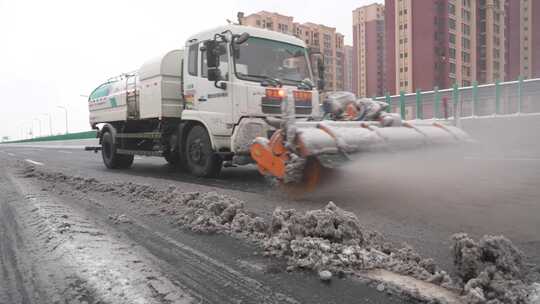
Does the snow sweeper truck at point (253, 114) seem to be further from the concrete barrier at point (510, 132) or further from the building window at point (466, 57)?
the building window at point (466, 57)

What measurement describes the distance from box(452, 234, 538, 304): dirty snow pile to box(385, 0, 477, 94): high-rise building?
4784cm

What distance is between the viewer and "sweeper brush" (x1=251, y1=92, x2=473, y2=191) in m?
4.51

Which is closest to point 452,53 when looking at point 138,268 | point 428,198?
point 428,198

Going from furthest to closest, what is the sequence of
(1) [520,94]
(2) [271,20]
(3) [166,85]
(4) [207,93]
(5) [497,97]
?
(2) [271,20]
(5) [497,97]
(1) [520,94]
(3) [166,85]
(4) [207,93]

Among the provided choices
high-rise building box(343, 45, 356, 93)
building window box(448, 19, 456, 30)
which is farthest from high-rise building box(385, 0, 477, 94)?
high-rise building box(343, 45, 356, 93)

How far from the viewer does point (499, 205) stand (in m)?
4.09

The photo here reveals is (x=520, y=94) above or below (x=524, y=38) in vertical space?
below

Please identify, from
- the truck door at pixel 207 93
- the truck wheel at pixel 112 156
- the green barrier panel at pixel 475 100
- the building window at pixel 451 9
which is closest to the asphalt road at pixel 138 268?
the truck door at pixel 207 93

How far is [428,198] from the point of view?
4.59m

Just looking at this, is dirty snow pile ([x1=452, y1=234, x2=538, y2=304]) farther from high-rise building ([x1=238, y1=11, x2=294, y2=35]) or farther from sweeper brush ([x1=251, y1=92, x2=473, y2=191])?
high-rise building ([x1=238, y1=11, x2=294, y2=35])

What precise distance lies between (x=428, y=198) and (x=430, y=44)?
4678 centimetres

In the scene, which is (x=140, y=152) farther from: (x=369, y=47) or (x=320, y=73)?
(x=369, y=47)

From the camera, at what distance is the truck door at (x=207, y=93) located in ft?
21.5

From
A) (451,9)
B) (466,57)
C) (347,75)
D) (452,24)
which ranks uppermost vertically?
(451,9)
